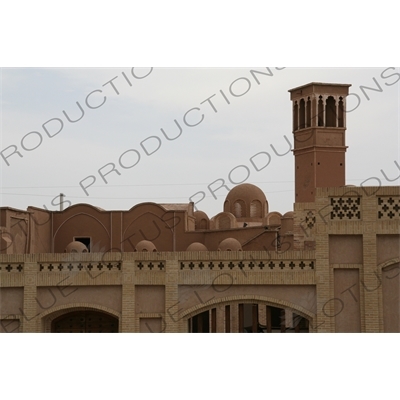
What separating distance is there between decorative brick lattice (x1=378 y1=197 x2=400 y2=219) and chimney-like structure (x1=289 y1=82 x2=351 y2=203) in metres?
13.3

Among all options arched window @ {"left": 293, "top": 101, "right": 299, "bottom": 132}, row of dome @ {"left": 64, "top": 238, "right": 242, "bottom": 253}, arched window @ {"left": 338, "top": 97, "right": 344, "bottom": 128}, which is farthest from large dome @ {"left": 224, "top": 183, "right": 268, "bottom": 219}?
row of dome @ {"left": 64, "top": 238, "right": 242, "bottom": 253}

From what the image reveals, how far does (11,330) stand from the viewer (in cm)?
2012

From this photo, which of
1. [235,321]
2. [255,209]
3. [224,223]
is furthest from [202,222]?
[235,321]

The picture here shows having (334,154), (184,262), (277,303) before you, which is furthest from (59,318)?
(334,154)

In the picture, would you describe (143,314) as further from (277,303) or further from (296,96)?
(296,96)

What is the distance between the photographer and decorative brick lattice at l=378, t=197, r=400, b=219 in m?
19.6

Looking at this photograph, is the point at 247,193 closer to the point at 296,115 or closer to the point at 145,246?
the point at 296,115

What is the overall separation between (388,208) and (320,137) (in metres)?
14.0

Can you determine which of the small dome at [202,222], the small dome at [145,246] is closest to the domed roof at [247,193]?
the small dome at [202,222]

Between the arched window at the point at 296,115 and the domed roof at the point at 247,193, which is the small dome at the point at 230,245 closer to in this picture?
the arched window at the point at 296,115

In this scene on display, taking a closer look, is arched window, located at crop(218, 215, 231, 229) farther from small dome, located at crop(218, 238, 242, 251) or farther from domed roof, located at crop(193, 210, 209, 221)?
small dome, located at crop(218, 238, 242, 251)

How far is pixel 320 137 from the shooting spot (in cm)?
3344

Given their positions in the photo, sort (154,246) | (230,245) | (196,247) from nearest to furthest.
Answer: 1. (230,245)
2. (196,247)
3. (154,246)

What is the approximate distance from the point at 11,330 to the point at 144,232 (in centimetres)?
1425
